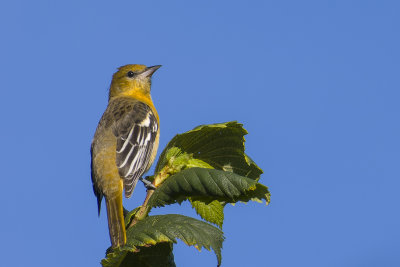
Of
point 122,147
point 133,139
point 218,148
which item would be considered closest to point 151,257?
point 218,148

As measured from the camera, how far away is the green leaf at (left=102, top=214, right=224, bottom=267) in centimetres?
273

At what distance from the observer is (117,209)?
489 centimetres

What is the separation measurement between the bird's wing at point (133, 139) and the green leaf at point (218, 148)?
1837mm

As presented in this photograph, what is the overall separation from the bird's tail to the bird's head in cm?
320

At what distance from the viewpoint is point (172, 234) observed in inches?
110

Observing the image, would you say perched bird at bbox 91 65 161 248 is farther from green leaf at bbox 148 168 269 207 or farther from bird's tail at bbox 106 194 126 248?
green leaf at bbox 148 168 269 207

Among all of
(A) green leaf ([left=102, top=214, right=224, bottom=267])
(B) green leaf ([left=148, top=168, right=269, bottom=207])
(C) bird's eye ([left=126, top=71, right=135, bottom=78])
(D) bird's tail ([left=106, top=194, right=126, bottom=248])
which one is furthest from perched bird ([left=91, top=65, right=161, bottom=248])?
(A) green leaf ([left=102, top=214, right=224, bottom=267])

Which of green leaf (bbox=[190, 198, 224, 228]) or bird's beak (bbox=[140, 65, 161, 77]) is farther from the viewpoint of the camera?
bird's beak (bbox=[140, 65, 161, 77])

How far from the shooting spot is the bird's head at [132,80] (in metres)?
8.21

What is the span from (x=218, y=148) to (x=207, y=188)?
551 mm

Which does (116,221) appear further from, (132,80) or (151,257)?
(132,80)

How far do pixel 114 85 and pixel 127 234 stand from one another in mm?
5616

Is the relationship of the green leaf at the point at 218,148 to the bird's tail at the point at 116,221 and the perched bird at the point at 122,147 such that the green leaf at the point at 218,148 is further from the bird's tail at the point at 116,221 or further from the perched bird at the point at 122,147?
the perched bird at the point at 122,147

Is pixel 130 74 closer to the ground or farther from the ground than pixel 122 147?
farther from the ground
